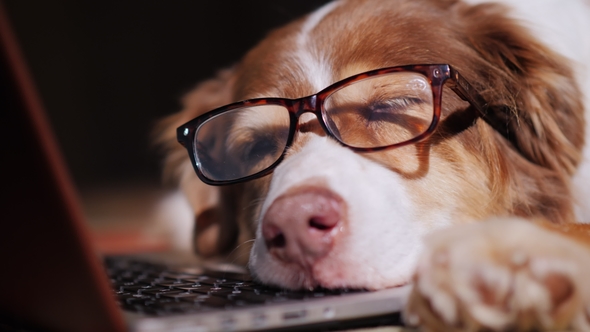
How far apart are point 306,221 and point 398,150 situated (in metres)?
0.43

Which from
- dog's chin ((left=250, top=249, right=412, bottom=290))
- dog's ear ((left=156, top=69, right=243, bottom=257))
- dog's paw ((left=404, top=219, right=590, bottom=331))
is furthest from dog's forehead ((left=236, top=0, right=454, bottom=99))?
dog's paw ((left=404, top=219, right=590, bottom=331))

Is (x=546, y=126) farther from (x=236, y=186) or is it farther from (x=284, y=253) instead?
(x=236, y=186)

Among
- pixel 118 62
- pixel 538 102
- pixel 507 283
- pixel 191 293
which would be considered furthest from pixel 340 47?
pixel 118 62

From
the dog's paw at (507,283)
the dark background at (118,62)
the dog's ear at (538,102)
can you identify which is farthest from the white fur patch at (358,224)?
the dark background at (118,62)

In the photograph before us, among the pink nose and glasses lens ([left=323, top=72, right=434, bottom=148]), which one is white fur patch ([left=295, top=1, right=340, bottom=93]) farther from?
the pink nose

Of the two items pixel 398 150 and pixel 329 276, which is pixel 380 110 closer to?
pixel 398 150

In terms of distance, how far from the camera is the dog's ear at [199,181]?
89.7 inches

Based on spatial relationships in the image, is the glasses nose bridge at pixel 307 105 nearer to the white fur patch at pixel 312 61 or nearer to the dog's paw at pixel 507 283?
the white fur patch at pixel 312 61

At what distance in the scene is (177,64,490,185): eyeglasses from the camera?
1467 mm

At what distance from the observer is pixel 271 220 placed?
1250mm

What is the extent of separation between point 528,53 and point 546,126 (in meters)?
0.24

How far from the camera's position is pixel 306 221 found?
3.95 ft

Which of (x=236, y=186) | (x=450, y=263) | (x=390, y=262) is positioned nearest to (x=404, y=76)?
(x=390, y=262)

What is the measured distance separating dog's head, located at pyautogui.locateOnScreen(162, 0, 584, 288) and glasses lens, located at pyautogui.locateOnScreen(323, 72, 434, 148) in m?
0.01
